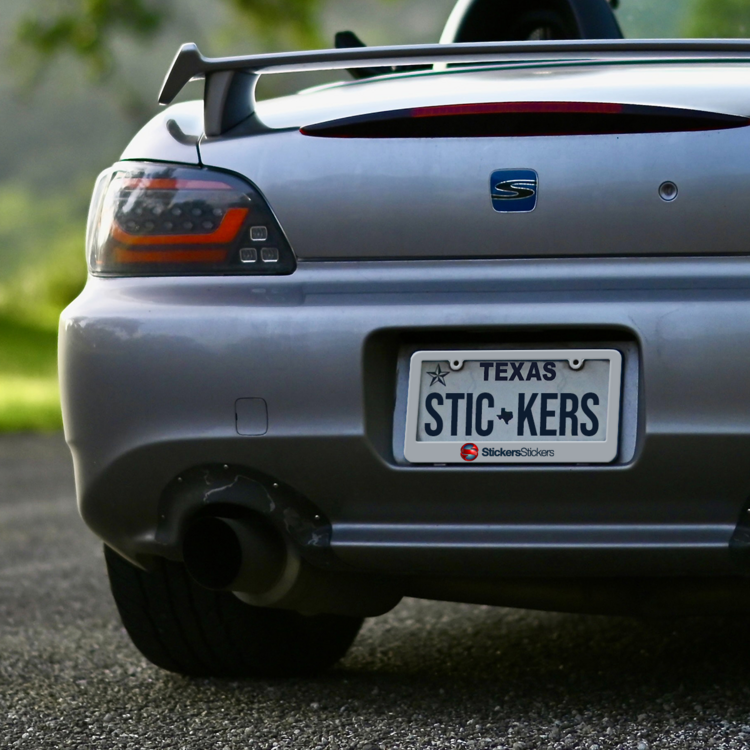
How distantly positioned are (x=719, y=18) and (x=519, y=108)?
65.9 inches

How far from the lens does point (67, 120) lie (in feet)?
231

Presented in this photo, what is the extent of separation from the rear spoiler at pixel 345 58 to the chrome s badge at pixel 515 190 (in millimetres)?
206

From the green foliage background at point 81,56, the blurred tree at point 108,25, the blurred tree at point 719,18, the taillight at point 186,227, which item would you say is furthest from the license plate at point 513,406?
the blurred tree at point 108,25

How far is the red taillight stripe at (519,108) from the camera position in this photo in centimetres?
222

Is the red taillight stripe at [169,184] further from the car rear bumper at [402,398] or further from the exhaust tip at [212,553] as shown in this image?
the exhaust tip at [212,553]

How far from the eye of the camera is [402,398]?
2230 millimetres

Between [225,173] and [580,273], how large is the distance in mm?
685

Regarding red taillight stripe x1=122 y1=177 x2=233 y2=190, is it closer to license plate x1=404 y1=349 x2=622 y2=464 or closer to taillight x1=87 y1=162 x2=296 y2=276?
taillight x1=87 y1=162 x2=296 y2=276

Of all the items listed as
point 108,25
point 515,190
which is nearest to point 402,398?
point 515,190

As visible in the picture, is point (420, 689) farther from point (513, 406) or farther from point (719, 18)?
point (719, 18)

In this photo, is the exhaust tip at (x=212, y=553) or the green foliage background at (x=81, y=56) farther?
the green foliage background at (x=81, y=56)

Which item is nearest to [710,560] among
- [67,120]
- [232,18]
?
[232,18]

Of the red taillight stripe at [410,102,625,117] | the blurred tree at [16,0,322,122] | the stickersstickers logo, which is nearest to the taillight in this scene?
the red taillight stripe at [410,102,625,117]

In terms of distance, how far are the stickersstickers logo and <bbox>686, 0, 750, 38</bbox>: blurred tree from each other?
1.88m
